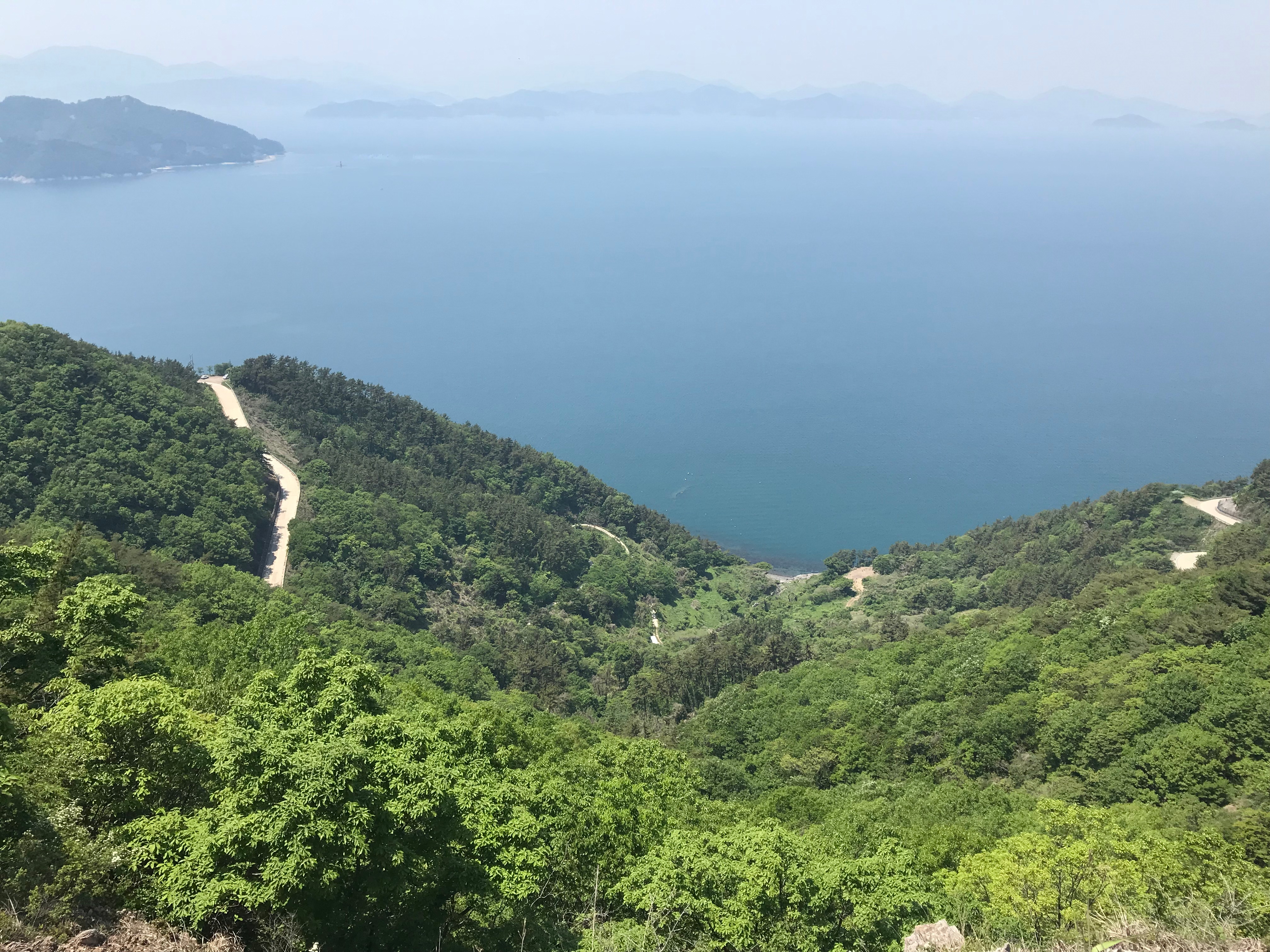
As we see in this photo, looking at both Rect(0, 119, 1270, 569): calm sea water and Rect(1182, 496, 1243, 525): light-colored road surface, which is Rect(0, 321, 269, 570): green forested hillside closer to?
Rect(0, 119, 1270, 569): calm sea water

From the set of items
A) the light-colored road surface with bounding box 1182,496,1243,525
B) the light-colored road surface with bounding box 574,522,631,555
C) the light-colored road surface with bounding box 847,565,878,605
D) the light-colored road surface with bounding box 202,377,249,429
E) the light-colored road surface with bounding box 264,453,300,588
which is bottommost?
the light-colored road surface with bounding box 847,565,878,605

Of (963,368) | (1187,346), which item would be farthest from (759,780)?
(1187,346)

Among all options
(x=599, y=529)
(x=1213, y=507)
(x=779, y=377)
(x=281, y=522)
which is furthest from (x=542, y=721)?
(x=779, y=377)

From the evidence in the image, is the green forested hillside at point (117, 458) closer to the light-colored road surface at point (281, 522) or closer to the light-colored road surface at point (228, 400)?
the light-colored road surface at point (281, 522)

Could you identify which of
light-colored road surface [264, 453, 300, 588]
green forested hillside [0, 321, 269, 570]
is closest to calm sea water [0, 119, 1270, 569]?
light-colored road surface [264, 453, 300, 588]

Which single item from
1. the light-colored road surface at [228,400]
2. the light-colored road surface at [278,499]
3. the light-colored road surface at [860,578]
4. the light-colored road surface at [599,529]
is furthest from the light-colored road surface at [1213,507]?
the light-colored road surface at [228,400]
